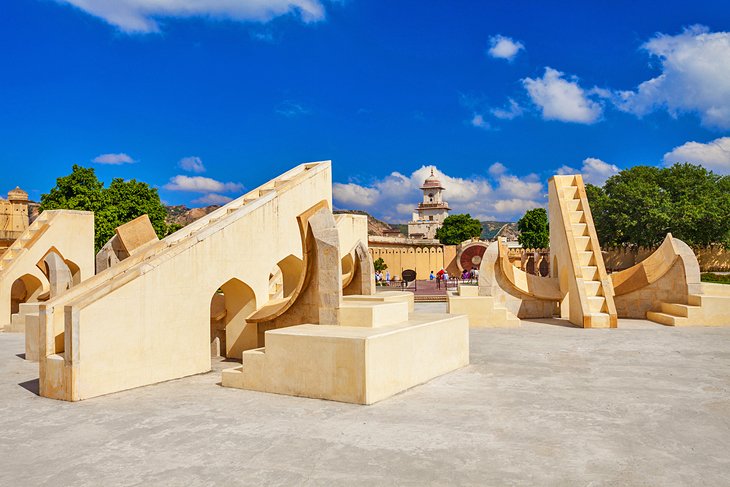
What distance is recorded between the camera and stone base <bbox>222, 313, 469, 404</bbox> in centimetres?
761

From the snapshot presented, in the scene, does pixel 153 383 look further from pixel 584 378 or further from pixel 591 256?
pixel 591 256

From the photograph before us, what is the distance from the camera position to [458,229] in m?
77.1

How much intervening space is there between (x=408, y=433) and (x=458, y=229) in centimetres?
7204

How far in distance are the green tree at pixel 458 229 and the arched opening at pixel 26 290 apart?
6132 cm

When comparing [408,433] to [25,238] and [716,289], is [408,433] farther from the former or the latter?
[25,238]

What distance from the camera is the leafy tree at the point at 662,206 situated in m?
35.7

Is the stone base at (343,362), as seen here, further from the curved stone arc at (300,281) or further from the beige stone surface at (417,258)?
the beige stone surface at (417,258)

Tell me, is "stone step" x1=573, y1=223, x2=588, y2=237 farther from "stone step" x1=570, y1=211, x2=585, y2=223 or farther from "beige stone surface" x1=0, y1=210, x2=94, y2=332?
"beige stone surface" x1=0, y1=210, x2=94, y2=332

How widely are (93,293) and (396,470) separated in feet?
18.1

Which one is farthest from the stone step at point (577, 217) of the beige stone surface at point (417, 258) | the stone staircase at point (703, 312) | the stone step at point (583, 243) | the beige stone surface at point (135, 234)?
the beige stone surface at point (417, 258)

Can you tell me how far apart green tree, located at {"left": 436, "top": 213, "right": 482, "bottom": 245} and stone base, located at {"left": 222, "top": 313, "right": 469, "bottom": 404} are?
222ft

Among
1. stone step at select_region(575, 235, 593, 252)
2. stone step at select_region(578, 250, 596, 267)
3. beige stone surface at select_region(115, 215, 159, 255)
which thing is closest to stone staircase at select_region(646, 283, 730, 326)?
stone step at select_region(578, 250, 596, 267)

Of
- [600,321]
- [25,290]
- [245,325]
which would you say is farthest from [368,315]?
[25,290]

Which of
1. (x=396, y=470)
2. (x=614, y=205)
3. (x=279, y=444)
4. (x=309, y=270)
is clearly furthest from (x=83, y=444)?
(x=614, y=205)
